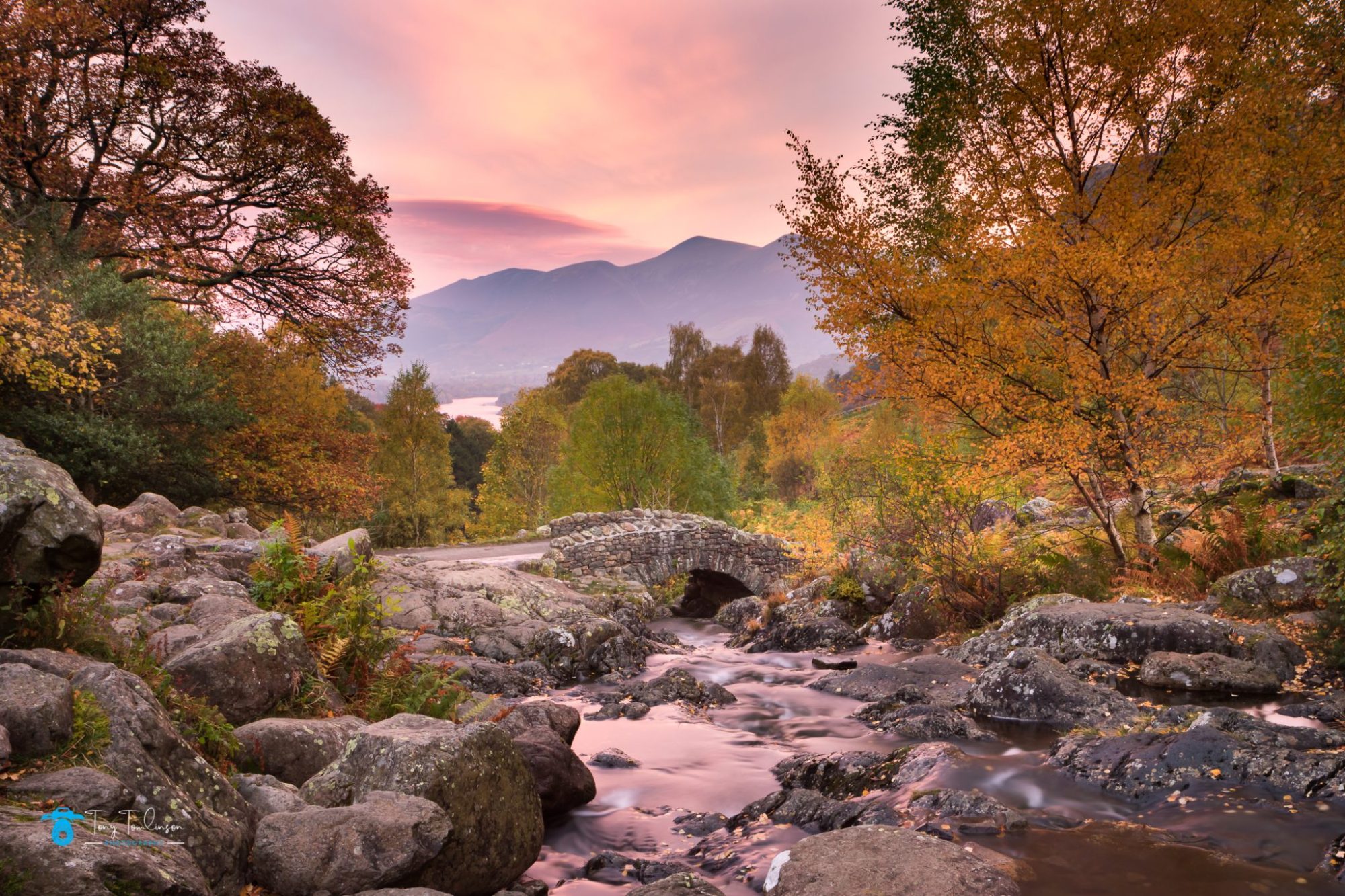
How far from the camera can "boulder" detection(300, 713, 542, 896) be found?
4836 millimetres

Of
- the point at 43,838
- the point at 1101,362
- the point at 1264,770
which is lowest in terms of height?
the point at 1264,770

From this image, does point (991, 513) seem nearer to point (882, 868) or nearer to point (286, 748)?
point (882, 868)

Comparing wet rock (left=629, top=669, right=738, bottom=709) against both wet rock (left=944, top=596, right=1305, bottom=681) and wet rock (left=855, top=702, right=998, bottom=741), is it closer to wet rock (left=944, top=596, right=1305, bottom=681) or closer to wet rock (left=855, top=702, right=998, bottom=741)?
wet rock (left=855, top=702, right=998, bottom=741)

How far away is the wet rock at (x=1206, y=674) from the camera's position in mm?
8250

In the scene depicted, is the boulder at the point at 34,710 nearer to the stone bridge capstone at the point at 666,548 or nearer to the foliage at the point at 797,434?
the stone bridge capstone at the point at 666,548

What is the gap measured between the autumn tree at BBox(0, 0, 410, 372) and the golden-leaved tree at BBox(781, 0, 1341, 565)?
15061 mm

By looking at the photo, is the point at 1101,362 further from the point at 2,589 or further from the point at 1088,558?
the point at 2,589

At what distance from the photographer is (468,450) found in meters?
66.3

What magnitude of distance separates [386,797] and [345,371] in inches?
804

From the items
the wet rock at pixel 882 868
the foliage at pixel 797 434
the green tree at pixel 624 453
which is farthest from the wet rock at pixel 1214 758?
the foliage at pixel 797 434

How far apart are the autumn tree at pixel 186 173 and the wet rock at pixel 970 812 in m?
21.0

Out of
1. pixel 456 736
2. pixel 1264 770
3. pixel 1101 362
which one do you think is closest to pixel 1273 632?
pixel 1264 770

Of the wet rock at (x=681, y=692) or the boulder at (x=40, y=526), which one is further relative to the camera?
the wet rock at (x=681, y=692)

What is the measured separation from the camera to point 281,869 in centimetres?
386
